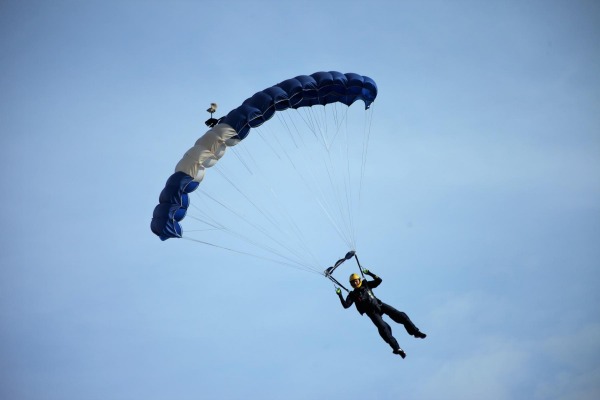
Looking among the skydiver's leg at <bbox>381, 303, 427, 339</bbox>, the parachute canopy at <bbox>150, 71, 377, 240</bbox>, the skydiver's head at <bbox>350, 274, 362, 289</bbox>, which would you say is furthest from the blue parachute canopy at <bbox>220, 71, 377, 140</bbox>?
the skydiver's leg at <bbox>381, 303, 427, 339</bbox>

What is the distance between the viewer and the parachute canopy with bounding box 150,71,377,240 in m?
16.5

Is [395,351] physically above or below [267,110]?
below

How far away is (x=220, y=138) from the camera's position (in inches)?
659

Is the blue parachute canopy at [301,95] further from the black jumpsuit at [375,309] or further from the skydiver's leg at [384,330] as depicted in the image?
the skydiver's leg at [384,330]

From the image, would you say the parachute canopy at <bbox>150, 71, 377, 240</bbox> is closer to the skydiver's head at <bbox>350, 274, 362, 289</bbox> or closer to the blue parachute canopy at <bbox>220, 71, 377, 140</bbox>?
the blue parachute canopy at <bbox>220, 71, 377, 140</bbox>

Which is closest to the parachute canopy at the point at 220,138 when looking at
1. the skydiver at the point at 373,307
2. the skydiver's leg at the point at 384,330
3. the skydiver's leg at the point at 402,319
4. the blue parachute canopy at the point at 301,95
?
the blue parachute canopy at the point at 301,95

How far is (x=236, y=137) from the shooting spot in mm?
17016

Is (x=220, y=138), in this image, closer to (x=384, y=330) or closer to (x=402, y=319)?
(x=384, y=330)

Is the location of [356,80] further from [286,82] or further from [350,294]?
[350,294]

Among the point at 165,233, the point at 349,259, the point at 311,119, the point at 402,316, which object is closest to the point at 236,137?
the point at 311,119

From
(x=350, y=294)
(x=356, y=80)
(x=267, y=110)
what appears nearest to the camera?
(x=350, y=294)

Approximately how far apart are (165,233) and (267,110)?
4407 millimetres

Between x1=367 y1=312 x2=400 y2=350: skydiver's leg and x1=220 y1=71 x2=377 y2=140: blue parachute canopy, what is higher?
x1=220 y1=71 x2=377 y2=140: blue parachute canopy

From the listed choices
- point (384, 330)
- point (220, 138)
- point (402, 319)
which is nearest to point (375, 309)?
point (384, 330)
